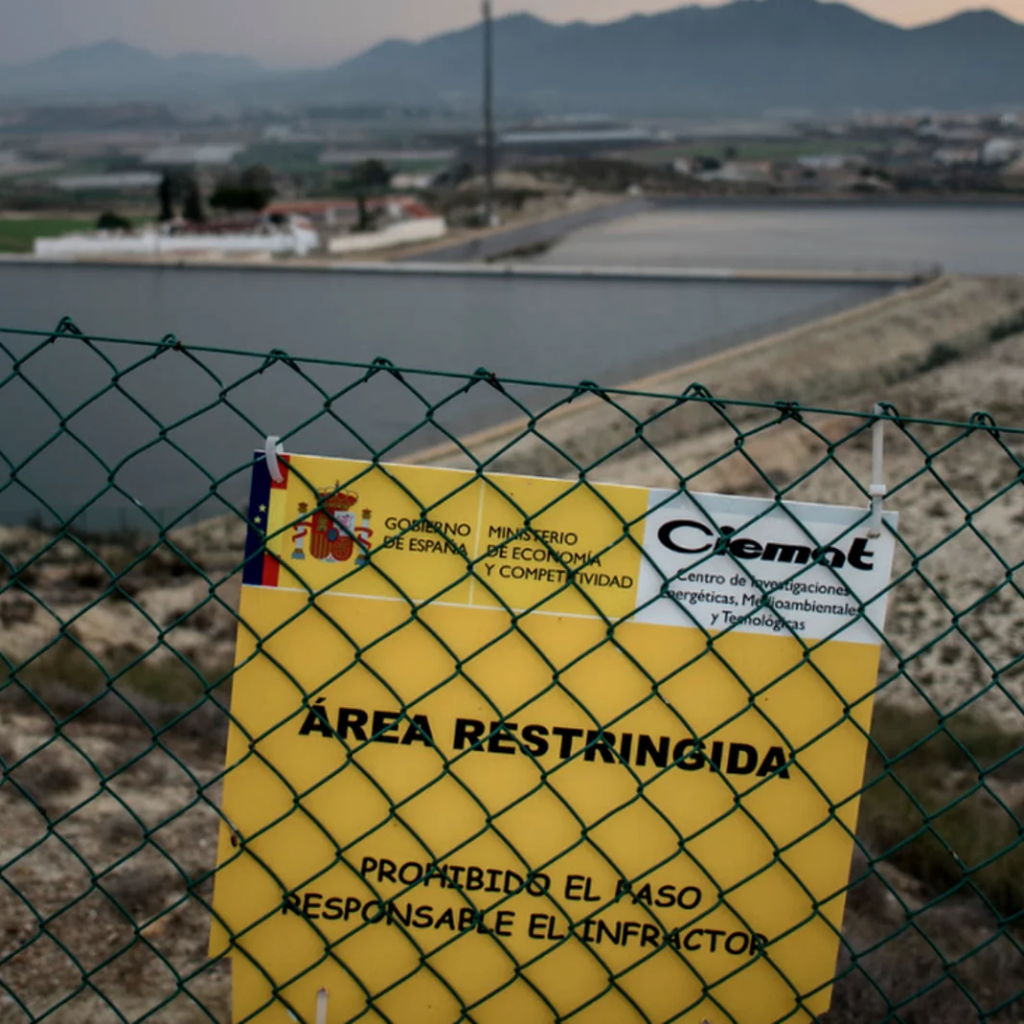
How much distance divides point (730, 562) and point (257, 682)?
821mm

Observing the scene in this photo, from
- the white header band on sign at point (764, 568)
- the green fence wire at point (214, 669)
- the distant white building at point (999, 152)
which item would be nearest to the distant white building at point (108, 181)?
the green fence wire at point (214, 669)

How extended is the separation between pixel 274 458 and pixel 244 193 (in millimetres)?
16634

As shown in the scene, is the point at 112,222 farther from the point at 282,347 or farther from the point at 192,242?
the point at 282,347

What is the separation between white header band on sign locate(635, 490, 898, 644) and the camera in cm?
194

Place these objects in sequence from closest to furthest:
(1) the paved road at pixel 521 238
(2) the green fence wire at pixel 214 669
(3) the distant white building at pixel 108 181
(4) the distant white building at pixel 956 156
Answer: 1. (2) the green fence wire at pixel 214 669
2. (1) the paved road at pixel 521 238
3. (3) the distant white building at pixel 108 181
4. (4) the distant white building at pixel 956 156

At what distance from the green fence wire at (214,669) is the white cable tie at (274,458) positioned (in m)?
0.11

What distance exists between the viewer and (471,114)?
6253 centimetres

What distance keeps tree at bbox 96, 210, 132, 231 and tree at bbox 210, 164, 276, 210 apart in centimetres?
205

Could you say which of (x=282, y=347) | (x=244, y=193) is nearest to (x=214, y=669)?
(x=282, y=347)

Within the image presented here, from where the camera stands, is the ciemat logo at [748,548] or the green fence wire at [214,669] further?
the green fence wire at [214,669]

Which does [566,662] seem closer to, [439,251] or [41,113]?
[439,251]

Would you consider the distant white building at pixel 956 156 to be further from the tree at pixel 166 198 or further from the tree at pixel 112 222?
the tree at pixel 112 222

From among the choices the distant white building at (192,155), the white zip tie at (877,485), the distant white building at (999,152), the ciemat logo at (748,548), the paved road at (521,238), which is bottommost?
the paved road at (521,238)

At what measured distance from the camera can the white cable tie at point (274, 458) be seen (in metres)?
1.89
